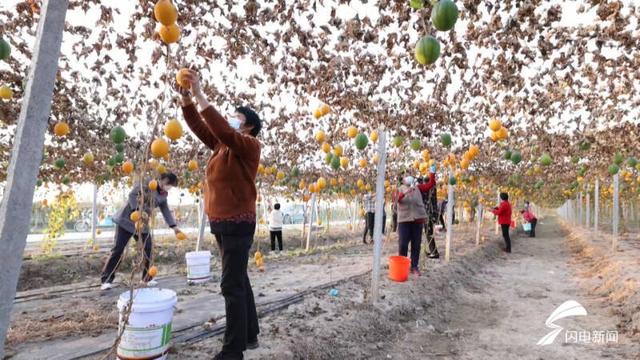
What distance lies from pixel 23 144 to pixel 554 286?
28.8 ft

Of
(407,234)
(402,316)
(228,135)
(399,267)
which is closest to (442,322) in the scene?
(402,316)

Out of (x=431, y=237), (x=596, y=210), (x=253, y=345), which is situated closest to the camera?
(x=253, y=345)

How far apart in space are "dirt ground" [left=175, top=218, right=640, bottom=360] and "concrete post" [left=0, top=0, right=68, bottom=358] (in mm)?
1827

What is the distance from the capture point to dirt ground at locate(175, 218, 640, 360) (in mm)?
3764

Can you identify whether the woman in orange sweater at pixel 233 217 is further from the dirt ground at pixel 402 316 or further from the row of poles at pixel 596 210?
the row of poles at pixel 596 210

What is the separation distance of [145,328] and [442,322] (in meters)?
3.93

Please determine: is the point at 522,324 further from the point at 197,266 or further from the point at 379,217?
the point at 197,266

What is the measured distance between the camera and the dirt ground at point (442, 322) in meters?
3.76

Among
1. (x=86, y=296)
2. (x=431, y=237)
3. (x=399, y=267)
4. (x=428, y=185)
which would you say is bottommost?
(x=86, y=296)

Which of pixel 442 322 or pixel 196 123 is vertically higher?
pixel 196 123

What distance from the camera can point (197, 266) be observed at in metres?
6.30

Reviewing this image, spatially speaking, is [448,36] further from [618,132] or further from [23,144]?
[618,132]

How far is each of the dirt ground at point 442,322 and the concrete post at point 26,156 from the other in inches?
71.9

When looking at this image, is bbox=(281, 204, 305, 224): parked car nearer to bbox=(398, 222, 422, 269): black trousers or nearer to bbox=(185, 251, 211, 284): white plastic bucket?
bbox=(398, 222, 422, 269): black trousers
